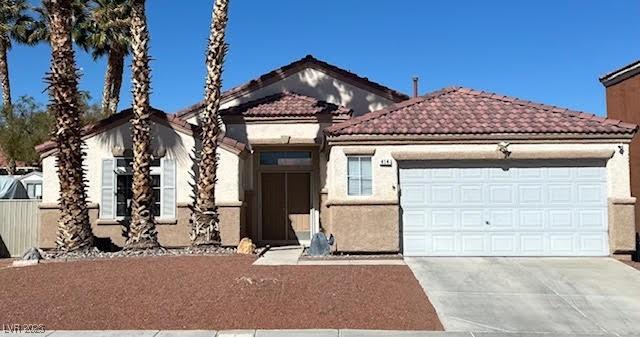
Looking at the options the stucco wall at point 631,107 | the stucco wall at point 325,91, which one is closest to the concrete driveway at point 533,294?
the stucco wall at point 631,107

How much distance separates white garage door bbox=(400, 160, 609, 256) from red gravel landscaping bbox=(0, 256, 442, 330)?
2.55 m

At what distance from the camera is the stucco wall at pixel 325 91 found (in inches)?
798

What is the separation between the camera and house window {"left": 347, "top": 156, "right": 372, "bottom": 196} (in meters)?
15.0

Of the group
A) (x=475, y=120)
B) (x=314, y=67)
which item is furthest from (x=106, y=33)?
(x=475, y=120)

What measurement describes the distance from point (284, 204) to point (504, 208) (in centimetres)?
699

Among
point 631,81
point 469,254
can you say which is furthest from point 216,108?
point 631,81

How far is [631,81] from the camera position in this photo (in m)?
17.7

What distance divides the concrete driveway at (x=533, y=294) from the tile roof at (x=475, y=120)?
10.3ft

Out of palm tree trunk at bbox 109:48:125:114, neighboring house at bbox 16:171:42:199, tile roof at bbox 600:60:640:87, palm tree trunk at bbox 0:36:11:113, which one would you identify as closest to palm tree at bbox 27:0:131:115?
palm tree trunk at bbox 109:48:125:114

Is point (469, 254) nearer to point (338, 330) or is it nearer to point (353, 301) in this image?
point (353, 301)

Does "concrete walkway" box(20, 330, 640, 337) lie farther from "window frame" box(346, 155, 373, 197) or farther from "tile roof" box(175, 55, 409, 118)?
"tile roof" box(175, 55, 409, 118)

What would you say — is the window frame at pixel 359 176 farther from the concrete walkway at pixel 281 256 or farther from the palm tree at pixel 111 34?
the palm tree at pixel 111 34

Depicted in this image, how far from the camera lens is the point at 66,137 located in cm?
1548

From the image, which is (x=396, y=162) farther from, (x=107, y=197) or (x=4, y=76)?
(x=4, y=76)
